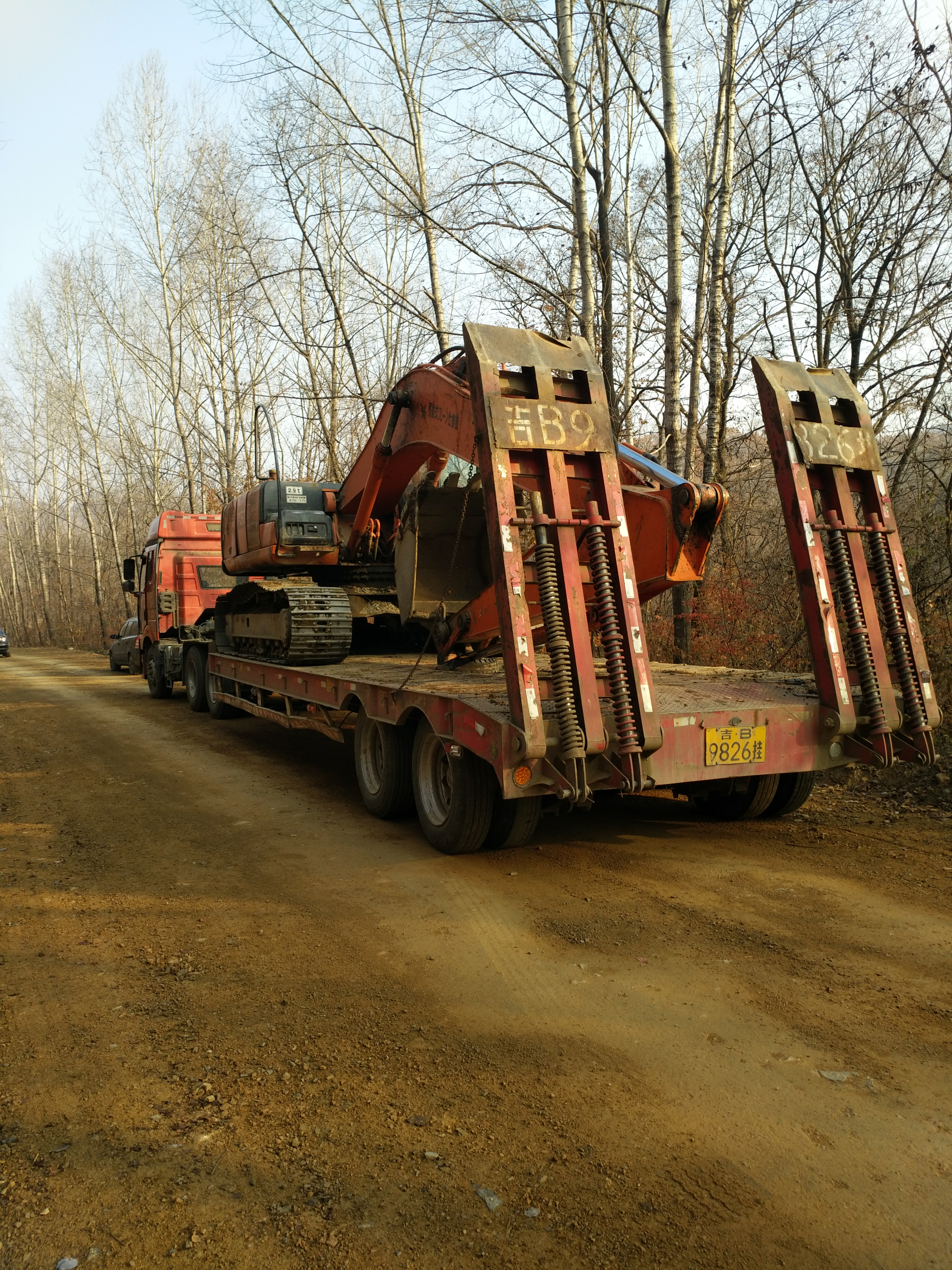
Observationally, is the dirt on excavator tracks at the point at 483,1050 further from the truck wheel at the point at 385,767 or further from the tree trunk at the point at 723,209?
the tree trunk at the point at 723,209

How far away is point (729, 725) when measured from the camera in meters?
5.37

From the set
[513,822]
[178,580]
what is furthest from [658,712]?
[178,580]

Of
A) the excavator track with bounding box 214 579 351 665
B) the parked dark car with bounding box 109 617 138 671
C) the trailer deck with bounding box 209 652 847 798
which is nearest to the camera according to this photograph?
the trailer deck with bounding box 209 652 847 798

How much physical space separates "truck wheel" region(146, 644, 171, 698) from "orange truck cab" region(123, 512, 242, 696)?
0.02 m

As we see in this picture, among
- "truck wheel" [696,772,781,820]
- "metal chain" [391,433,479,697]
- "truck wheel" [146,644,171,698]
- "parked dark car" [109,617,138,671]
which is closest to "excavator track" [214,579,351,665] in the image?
"metal chain" [391,433,479,697]

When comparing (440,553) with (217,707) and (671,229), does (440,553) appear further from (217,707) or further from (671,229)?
(217,707)

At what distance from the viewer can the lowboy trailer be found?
16.6 feet

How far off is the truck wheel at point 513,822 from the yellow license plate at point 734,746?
117cm

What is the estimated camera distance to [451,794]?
20.3 feet

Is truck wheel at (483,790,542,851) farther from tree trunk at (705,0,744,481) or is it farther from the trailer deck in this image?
tree trunk at (705,0,744,481)

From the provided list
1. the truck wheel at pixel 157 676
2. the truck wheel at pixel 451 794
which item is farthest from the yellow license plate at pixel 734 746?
the truck wheel at pixel 157 676

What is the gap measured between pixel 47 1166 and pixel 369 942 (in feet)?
6.58

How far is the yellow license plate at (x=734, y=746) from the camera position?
5320 millimetres

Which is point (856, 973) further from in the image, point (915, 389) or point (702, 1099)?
point (915, 389)
